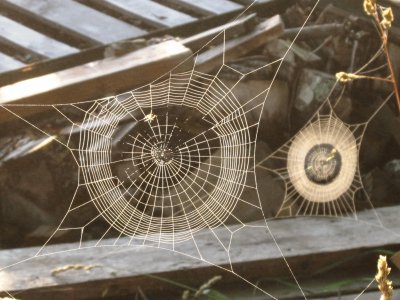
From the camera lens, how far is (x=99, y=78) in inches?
61.6

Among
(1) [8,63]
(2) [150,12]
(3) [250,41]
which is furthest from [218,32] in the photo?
(1) [8,63]

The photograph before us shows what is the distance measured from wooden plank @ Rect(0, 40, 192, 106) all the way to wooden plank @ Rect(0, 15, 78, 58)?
3.5 inches

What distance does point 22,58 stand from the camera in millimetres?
1665

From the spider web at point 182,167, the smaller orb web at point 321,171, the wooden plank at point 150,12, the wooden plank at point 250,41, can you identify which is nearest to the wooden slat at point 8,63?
the spider web at point 182,167

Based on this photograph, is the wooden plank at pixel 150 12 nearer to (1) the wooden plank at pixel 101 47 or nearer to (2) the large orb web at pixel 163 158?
(1) the wooden plank at pixel 101 47

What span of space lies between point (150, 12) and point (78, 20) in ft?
0.55

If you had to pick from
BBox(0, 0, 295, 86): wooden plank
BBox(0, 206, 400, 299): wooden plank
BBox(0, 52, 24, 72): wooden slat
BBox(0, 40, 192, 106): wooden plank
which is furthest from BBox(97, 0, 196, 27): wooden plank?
BBox(0, 206, 400, 299): wooden plank

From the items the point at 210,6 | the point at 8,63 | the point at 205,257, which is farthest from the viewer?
the point at 210,6

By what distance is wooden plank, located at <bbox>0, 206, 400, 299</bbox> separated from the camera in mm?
1399

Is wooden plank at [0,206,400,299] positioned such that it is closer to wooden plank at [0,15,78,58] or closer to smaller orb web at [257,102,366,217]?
smaller orb web at [257,102,366,217]

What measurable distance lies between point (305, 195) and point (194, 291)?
0.42 meters

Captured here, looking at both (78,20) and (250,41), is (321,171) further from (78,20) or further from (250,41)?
(78,20)

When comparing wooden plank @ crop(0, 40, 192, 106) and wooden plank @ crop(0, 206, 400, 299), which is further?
wooden plank @ crop(0, 40, 192, 106)

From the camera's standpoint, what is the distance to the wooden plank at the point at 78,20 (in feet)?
5.68
